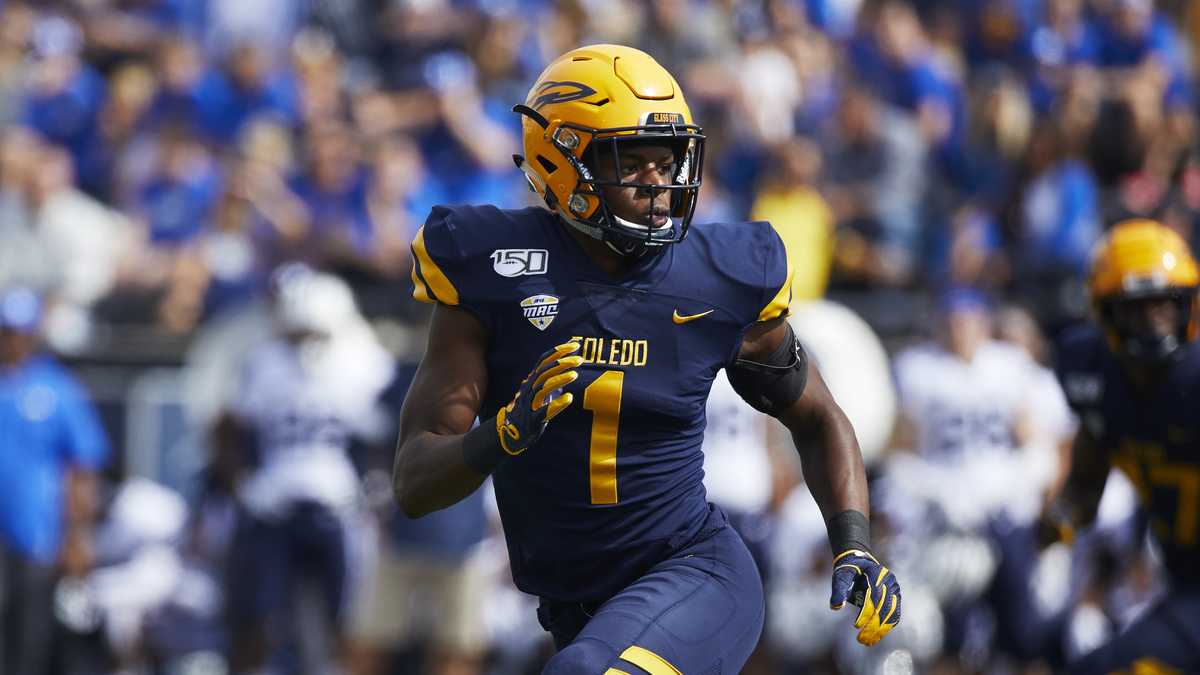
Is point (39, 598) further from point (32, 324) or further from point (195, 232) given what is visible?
point (195, 232)

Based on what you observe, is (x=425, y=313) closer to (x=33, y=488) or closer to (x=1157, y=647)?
(x=33, y=488)

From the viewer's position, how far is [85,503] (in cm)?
908

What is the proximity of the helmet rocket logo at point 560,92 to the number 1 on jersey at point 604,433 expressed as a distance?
63cm

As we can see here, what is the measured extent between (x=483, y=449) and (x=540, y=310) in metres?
0.42

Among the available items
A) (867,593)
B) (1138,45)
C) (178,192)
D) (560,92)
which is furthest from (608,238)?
(178,192)

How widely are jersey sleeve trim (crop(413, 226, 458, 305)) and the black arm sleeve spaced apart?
0.70 meters

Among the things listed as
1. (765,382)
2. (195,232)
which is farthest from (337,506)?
(765,382)

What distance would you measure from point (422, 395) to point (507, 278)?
0.32 m

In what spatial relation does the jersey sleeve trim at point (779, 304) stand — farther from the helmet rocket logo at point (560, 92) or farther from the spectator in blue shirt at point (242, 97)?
the spectator in blue shirt at point (242, 97)

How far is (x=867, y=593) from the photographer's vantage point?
400cm

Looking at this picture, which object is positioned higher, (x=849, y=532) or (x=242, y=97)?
(x=849, y=532)

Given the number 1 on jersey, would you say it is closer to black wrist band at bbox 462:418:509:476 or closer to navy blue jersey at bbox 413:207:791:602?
navy blue jersey at bbox 413:207:791:602

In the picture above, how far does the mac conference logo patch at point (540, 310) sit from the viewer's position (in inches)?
159

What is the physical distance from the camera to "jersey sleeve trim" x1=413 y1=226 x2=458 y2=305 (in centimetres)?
405
